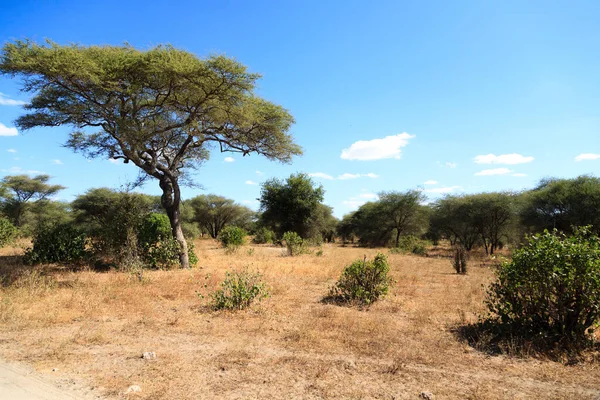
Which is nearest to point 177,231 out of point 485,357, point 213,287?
point 213,287

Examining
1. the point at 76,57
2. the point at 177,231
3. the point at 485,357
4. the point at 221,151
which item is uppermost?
the point at 76,57

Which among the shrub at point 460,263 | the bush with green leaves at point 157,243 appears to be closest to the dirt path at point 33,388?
the bush with green leaves at point 157,243

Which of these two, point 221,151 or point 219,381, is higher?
point 221,151

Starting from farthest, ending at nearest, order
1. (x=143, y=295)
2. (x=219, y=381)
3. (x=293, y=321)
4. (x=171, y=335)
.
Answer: (x=143, y=295)
(x=293, y=321)
(x=171, y=335)
(x=219, y=381)

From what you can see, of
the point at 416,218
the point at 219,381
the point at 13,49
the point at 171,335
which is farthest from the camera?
the point at 416,218

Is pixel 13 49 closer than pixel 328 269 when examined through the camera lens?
Yes

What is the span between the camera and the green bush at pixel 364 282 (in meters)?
8.17

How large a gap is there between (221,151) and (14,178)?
28.3 meters

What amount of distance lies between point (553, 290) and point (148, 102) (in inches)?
501

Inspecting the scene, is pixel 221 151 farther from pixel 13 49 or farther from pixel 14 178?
pixel 14 178

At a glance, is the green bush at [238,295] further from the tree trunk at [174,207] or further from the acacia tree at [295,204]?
the acacia tree at [295,204]

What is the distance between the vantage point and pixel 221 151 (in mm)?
14344

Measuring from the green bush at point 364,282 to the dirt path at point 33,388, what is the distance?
556 centimetres

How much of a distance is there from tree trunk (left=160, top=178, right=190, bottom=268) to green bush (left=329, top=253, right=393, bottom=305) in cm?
681
